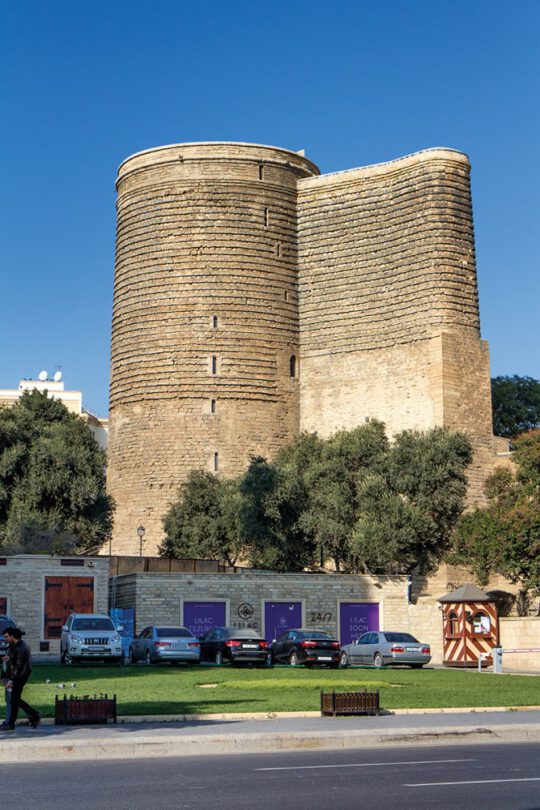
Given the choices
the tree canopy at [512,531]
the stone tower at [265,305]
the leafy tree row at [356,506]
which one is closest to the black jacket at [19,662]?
the tree canopy at [512,531]

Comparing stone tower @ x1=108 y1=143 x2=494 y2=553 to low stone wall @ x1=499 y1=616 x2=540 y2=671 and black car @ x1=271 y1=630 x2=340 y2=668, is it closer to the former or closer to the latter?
low stone wall @ x1=499 y1=616 x2=540 y2=671

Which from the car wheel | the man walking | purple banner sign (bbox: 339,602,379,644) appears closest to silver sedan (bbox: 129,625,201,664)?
the car wheel

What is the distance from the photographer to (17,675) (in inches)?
682

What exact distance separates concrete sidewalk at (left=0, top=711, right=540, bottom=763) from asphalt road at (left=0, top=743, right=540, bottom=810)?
0.53 meters

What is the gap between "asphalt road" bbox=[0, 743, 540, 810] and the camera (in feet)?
38.5

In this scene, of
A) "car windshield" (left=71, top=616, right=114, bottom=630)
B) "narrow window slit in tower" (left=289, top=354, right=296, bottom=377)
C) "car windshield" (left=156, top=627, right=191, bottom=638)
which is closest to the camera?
"car windshield" (left=71, top=616, right=114, bottom=630)

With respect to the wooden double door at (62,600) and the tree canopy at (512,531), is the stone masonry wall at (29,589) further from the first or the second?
the tree canopy at (512,531)

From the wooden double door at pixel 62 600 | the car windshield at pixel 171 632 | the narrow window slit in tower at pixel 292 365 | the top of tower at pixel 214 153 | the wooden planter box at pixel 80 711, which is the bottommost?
the wooden planter box at pixel 80 711

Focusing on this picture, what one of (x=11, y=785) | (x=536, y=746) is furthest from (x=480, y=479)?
(x=11, y=785)

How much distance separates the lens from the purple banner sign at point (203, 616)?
141 feet

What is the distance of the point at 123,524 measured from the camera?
65.9 m

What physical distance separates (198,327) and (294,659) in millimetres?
32422

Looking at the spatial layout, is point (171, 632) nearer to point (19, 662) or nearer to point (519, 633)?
point (519, 633)

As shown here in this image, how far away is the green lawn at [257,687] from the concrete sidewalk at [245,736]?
5.79ft
